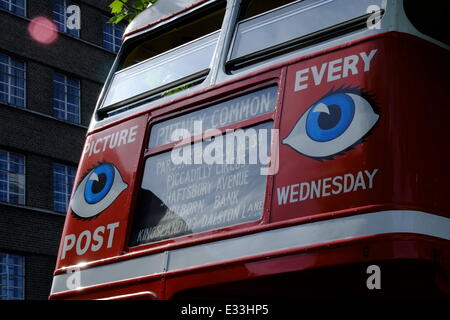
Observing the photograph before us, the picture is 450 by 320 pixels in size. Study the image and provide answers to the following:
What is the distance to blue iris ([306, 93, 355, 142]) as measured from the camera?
5.03 meters

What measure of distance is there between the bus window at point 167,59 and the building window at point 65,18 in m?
19.6

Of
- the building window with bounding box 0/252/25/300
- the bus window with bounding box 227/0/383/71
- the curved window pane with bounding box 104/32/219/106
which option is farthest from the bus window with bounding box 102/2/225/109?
the building window with bounding box 0/252/25/300

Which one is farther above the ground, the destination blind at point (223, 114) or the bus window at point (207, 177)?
the destination blind at point (223, 114)

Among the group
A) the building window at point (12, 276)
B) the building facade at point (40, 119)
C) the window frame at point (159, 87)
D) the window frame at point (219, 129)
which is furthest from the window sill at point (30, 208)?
the window frame at point (219, 129)

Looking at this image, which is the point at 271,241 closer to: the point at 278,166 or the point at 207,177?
the point at 278,166

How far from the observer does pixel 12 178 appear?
2364cm

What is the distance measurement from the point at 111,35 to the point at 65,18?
213 centimetres

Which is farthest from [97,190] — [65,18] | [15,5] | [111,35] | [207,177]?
[111,35]

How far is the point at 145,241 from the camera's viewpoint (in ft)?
19.9

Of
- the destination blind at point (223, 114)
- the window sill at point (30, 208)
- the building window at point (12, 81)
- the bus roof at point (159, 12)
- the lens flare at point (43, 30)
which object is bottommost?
the destination blind at point (223, 114)

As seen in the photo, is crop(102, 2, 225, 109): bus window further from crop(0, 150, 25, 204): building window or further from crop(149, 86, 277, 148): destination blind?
crop(0, 150, 25, 204): building window

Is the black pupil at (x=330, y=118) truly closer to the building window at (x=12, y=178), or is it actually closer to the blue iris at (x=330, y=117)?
the blue iris at (x=330, y=117)

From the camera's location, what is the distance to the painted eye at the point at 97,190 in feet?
21.3
